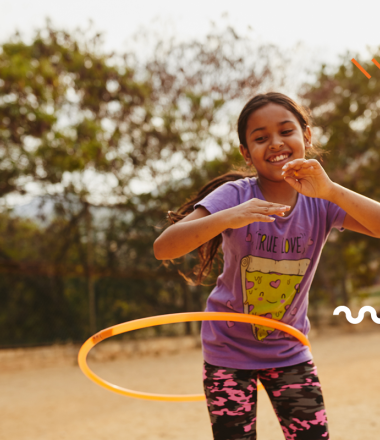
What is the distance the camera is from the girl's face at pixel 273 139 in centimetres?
208

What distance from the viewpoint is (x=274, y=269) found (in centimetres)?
213

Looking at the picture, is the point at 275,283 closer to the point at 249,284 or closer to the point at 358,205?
the point at 249,284

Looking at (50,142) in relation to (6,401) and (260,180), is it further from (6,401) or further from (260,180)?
(260,180)

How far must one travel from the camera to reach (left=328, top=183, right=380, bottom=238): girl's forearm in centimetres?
191

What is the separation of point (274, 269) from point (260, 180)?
427 mm

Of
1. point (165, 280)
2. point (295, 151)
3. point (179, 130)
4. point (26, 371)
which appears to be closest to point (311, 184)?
point (295, 151)

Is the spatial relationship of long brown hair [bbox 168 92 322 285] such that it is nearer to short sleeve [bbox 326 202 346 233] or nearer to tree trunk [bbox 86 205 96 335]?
short sleeve [bbox 326 202 346 233]

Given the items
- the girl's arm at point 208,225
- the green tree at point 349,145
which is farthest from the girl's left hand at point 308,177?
the green tree at point 349,145

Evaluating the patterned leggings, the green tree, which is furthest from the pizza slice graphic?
the green tree

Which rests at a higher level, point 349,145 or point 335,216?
point 349,145

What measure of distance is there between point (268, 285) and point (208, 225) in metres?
0.51

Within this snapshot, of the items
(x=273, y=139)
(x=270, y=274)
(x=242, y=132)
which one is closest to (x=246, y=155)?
(x=242, y=132)

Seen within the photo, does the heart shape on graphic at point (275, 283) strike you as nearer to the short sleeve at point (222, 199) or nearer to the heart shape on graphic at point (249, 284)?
the heart shape on graphic at point (249, 284)

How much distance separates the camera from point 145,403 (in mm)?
5277
